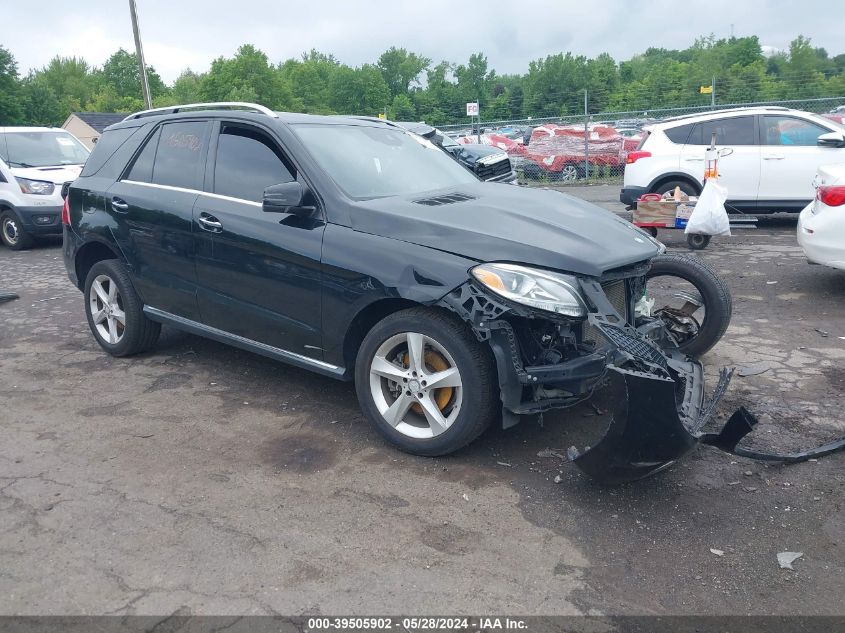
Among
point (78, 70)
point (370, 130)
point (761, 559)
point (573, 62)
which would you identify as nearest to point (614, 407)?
point (761, 559)

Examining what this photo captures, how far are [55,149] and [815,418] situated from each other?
13021 millimetres

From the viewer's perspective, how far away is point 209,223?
189 inches

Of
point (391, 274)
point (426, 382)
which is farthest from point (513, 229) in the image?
point (426, 382)

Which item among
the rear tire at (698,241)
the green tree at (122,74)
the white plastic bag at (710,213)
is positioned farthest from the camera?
the green tree at (122,74)

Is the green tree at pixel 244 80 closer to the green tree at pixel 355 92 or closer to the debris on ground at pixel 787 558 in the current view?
the green tree at pixel 355 92

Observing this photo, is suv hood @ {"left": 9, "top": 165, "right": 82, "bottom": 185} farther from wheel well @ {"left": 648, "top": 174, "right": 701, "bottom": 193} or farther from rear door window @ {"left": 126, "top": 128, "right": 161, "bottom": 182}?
wheel well @ {"left": 648, "top": 174, "right": 701, "bottom": 193}

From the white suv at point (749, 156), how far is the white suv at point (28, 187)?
9268 millimetres

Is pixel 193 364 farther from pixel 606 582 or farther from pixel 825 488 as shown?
pixel 825 488

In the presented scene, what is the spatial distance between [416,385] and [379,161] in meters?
1.70

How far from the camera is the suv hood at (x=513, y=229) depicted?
3783 millimetres

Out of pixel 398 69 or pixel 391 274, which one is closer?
pixel 391 274

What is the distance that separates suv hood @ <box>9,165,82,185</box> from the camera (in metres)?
12.1

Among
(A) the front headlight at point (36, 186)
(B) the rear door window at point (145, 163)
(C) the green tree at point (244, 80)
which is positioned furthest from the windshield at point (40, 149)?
(C) the green tree at point (244, 80)

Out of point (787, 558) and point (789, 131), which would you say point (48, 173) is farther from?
point (787, 558)
